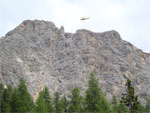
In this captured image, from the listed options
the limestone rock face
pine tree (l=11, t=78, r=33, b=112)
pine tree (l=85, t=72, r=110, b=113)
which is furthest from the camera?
the limestone rock face

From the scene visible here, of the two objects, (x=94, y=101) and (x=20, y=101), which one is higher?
(x=20, y=101)

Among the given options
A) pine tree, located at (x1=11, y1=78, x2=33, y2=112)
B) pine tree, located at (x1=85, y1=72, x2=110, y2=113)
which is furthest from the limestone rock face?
pine tree, located at (x1=85, y1=72, x2=110, y2=113)

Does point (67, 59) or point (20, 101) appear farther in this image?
point (67, 59)

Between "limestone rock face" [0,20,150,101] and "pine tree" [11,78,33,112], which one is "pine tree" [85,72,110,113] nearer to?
"pine tree" [11,78,33,112]

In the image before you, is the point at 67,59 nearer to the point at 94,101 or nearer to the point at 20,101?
the point at 20,101

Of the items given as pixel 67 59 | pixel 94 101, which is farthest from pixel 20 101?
pixel 67 59

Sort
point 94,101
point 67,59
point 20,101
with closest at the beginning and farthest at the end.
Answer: point 94,101 < point 20,101 < point 67,59

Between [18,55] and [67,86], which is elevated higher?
[18,55]

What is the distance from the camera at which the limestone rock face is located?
14977 centimetres

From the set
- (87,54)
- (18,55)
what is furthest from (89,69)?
(18,55)

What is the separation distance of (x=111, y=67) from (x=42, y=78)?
39703mm

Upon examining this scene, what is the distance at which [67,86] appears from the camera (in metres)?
151

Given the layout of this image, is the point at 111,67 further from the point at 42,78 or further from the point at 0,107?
the point at 0,107

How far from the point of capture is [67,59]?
559ft
